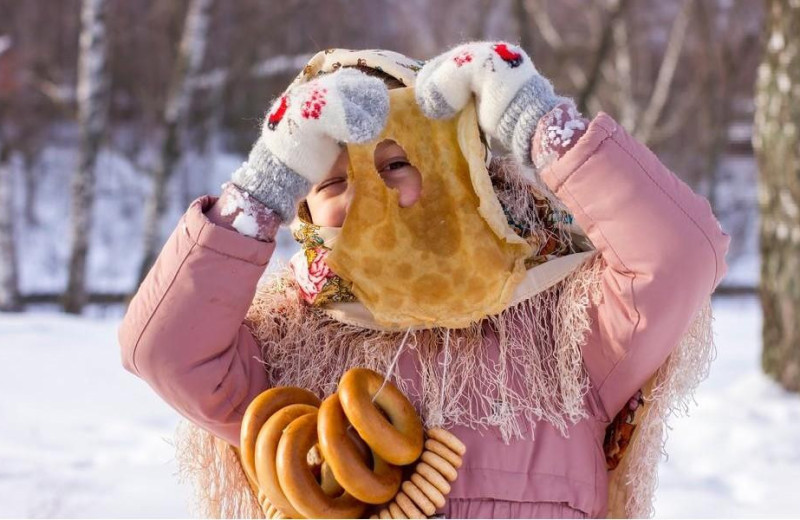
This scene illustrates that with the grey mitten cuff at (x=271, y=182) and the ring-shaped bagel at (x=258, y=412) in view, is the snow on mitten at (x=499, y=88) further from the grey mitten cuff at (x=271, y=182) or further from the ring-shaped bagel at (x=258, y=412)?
the ring-shaped bagel at (x=258, y=412)

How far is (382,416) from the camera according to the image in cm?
132

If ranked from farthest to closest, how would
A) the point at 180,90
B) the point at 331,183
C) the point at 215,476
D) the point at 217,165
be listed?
the point at 217,165, the point at 180,90, the point at 215,476, the point at 331,183

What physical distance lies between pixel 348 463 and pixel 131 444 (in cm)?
229

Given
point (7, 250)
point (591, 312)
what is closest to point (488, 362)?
point (591, 312)

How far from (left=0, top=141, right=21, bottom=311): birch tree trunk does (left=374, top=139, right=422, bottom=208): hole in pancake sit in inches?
376

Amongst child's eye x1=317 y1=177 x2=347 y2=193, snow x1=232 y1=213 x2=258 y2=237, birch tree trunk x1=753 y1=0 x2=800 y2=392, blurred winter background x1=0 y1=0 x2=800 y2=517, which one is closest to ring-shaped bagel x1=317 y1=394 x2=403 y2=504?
snow x1=232 y1=213 x2=258 y2=237

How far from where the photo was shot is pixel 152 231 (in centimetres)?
901

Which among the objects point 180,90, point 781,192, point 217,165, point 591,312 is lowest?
point 217,165

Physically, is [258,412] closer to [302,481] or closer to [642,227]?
[302,481]

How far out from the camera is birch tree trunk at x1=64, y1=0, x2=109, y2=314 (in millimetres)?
8117

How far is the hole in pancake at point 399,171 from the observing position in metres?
Answer: 1.46

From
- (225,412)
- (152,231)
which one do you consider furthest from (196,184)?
(225,412)

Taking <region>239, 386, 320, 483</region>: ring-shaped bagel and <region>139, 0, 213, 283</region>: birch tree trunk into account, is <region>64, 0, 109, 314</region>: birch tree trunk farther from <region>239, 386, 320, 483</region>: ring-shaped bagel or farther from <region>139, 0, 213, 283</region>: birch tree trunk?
<region>239, 386, 320, 483</region>: ring-shaped bagel

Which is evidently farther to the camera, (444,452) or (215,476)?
(215,476)
